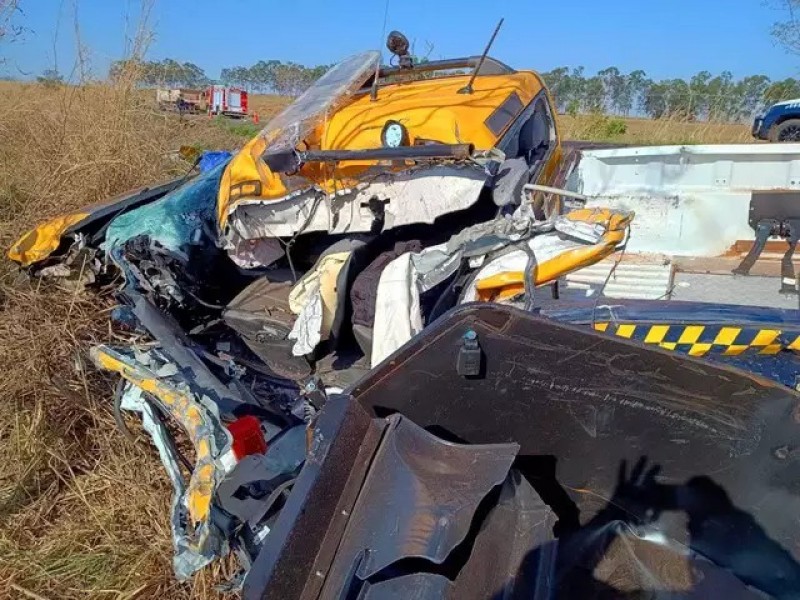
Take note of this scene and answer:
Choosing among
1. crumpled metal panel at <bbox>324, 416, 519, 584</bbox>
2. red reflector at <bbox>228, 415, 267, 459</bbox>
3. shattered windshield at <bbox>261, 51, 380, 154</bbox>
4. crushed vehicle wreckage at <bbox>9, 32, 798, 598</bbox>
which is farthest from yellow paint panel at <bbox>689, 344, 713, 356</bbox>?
shattered windshield at <bbox>261, 51, 380, 154</bbox>

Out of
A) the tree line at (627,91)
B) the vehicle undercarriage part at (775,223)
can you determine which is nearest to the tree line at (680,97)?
the tree line at (627,91)

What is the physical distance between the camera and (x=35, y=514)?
2871 millimetres

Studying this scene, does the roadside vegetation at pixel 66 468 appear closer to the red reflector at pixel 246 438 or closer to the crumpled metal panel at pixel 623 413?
the red reflector at pixel 246 438

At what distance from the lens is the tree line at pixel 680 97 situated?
642 inches

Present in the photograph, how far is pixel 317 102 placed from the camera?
11.5 ft

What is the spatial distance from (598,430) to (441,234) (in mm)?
1743

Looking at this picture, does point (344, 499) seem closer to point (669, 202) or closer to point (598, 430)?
point (598, 430)

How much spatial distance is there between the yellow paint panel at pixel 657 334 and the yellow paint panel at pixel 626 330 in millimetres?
48

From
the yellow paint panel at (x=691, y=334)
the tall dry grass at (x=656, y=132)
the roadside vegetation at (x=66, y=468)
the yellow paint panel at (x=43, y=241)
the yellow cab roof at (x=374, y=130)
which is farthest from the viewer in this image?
the tall dry grass at (x=656, y=132)

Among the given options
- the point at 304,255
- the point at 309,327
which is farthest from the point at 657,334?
the point at 304,255

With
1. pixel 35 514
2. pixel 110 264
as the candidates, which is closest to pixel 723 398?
pixel 35 514

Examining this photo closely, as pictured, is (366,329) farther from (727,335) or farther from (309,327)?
(727,335)

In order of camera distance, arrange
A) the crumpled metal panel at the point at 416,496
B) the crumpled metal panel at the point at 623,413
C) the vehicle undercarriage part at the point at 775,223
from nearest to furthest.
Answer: the crumpled metal panel at the point at 416,496 → the crumpled metal panel at the point at 623,413 → the vehicle undercarriage part at the point at 775,223

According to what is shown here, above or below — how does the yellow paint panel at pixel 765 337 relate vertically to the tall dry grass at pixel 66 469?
above
